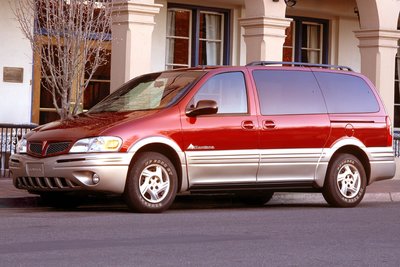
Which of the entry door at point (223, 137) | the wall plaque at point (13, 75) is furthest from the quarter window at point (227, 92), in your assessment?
the wall plaque at point (13, 75)

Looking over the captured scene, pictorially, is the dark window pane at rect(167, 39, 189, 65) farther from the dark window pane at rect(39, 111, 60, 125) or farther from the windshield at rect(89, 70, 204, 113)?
the windshield at rect(89, 70, 204, 113)

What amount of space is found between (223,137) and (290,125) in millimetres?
1023

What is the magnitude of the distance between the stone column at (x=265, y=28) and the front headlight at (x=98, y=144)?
7.39 metres

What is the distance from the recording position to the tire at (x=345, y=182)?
49.2 feet

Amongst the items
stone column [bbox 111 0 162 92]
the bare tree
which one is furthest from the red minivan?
stone column [bbox 111 0 162 92]

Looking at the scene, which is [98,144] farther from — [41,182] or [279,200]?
[279,200]

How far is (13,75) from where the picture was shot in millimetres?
21125

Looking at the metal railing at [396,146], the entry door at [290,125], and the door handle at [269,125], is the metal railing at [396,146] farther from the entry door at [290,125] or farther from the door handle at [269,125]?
the door handle at [269,125]

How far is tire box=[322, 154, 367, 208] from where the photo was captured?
49.2 feet

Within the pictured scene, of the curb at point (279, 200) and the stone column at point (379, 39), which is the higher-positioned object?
the stone column at point (379, 39)

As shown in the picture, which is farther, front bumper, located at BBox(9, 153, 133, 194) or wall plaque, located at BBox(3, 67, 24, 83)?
wall plaque, located at BBox(3, 67, 24, 83)

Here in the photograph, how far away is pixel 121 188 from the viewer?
1324cm

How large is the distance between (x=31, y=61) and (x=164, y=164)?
27.3 feet

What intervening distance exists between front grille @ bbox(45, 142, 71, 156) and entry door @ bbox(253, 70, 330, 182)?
2470 mm
